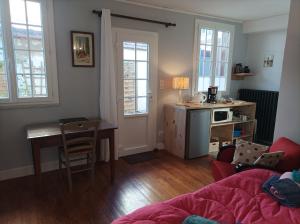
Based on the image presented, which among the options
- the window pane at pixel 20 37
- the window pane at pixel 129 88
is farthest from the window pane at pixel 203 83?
the window pane at pixel 20 37

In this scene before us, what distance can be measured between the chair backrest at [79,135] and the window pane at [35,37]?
47.6 inches

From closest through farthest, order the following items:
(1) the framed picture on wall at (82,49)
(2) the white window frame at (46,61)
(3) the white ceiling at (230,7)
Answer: (2) the white window frame at (46,61) → (1) the framed picture on wall at (82,49) → (3) the white ceiling at (230,7)

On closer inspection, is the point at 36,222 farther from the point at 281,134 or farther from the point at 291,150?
the point at 281,134

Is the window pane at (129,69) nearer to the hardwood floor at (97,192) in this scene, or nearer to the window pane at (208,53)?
the hardwood floor at (97,192)

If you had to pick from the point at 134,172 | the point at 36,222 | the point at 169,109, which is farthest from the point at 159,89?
the point at 36,222

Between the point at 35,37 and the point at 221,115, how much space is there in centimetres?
313

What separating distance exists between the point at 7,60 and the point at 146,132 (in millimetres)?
2336

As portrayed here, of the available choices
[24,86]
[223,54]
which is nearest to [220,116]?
[223,54]

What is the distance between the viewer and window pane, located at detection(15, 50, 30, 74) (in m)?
2.76

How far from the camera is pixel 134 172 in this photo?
3.17 m

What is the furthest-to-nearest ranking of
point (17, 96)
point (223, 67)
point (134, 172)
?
point (223, 67) → point (134, 172) → point (17, 96)

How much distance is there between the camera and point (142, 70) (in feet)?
12.2

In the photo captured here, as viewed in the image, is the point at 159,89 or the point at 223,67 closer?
the point at 159,89

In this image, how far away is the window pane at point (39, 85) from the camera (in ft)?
9.56
